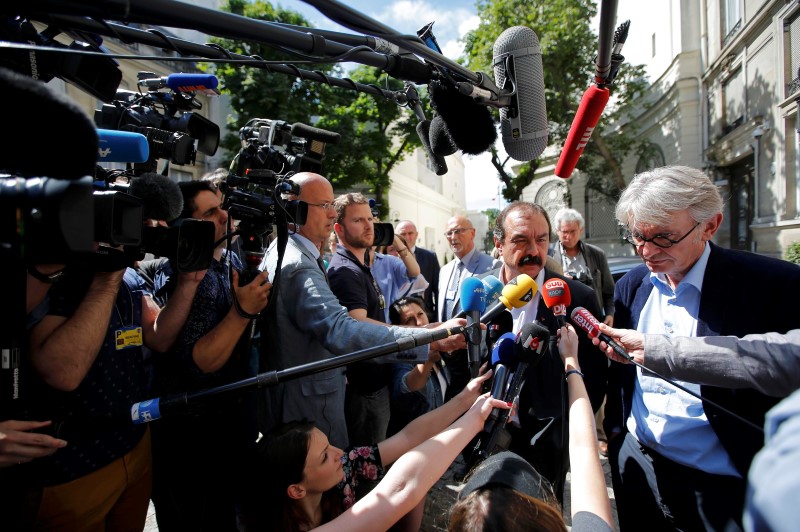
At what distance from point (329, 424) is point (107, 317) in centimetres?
105

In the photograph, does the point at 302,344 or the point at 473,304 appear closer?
the point at 473,304

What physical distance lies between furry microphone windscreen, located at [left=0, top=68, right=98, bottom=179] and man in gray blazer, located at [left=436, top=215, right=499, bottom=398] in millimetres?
2231

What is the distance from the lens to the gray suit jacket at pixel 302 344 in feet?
6.60

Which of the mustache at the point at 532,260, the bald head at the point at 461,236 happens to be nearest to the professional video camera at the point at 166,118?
the mustache at the point at 532,260

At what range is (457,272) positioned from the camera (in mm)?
4172

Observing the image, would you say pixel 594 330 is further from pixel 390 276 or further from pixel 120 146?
pixel 390 276

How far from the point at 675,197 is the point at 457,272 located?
2544mm

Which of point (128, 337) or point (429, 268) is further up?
point (429, 268)

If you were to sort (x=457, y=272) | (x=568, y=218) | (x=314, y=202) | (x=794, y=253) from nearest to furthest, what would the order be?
(x=314, y=202)
(x=457, y=272)
(x=568, y=218)
(x=794, y=253)

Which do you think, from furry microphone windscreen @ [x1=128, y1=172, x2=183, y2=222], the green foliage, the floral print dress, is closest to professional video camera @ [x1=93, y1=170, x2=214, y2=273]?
furry microphone windscreen @ [x1=128, y1=172, x2=183, y2=222]

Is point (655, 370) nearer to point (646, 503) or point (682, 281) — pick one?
point (682, 281)

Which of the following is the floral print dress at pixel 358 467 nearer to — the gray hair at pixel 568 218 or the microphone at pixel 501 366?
the microphone at pixel 501 366

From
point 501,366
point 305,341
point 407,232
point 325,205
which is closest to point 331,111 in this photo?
point 407,232

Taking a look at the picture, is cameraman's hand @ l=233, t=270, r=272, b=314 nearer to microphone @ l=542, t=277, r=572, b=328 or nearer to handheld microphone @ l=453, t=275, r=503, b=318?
handheld microphone @ l=453, t=275, r=503, b=318
